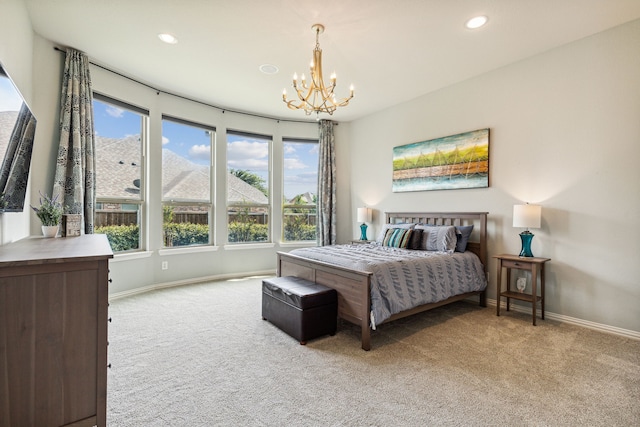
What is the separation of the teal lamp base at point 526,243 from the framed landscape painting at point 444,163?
80 cm

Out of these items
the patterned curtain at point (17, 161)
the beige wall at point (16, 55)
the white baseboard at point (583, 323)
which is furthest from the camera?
the white baseboard at point (583, 323)

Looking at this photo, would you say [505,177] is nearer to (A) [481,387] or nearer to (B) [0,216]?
(A) [481,387]

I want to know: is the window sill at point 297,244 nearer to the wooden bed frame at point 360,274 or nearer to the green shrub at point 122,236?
the wooden bed frame at point 360,274

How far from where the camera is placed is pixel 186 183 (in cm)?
500

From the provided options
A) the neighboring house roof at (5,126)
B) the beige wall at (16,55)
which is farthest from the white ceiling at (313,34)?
the neighboring house roof at (5,126)

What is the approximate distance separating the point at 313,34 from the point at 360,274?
7.88 ft

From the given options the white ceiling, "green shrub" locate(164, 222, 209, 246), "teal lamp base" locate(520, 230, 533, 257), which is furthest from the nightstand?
"green shrub" locate(164, 222, 209, 246)

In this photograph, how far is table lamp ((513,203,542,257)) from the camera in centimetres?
329

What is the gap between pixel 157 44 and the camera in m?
3.28

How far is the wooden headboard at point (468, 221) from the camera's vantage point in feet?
12.9

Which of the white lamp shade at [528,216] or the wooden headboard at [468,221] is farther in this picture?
the wooden headboard at [468,221]

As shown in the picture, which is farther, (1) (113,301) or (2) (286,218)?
(2) (286,218)

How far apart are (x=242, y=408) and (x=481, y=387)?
1563 millimetres

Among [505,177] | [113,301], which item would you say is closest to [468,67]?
[505,177]
